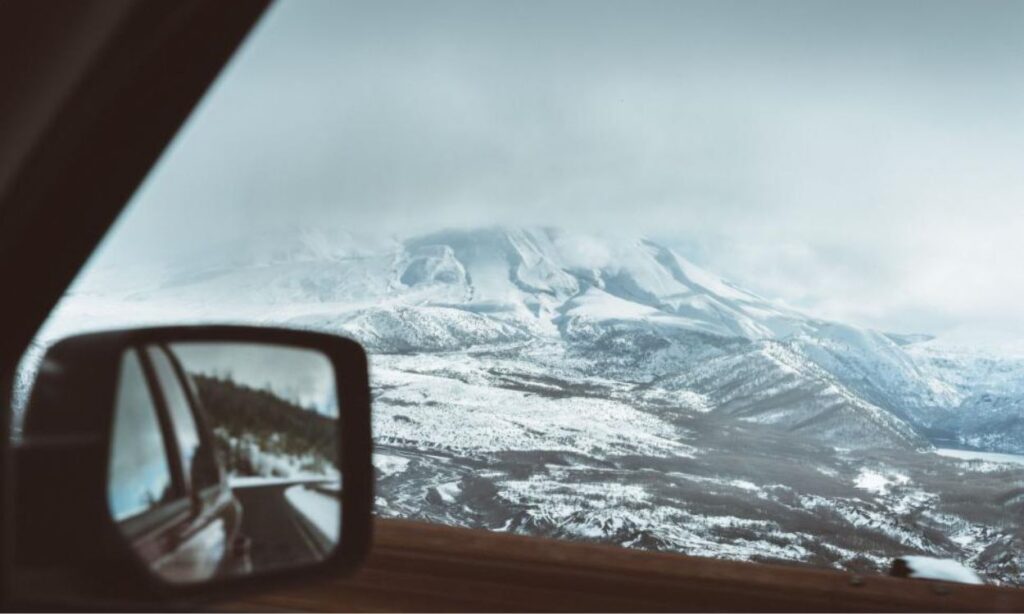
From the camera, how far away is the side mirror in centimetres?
71

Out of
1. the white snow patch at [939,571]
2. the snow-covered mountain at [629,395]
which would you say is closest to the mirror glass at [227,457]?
the white snow patch at [939,571]

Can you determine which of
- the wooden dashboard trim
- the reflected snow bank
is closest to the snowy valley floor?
the wooden dashboard trim

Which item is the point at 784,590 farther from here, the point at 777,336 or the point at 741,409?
the point at 777,336

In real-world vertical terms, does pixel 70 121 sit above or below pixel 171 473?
above

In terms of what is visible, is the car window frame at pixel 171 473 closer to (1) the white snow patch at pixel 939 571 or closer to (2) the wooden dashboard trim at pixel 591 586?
(2) the wooden dashboard trim at pixel 591 586

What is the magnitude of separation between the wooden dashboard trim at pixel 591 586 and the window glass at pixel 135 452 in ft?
2.27

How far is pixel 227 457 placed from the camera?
87 cm

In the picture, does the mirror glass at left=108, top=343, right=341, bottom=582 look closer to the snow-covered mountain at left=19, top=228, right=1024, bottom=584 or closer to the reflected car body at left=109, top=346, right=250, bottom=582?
the reflected car body at left=109, top=346, right=250, bottom=582

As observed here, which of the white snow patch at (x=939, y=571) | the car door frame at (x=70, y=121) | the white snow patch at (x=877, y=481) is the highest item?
the car door frame at (x=70, y=121)

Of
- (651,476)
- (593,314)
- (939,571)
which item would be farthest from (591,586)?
(593,314)

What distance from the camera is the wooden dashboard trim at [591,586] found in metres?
1.53

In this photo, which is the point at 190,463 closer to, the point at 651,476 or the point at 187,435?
the point at 187,435

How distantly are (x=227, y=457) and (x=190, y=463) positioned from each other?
0.03 metres

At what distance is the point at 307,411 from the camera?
3.02 ft
